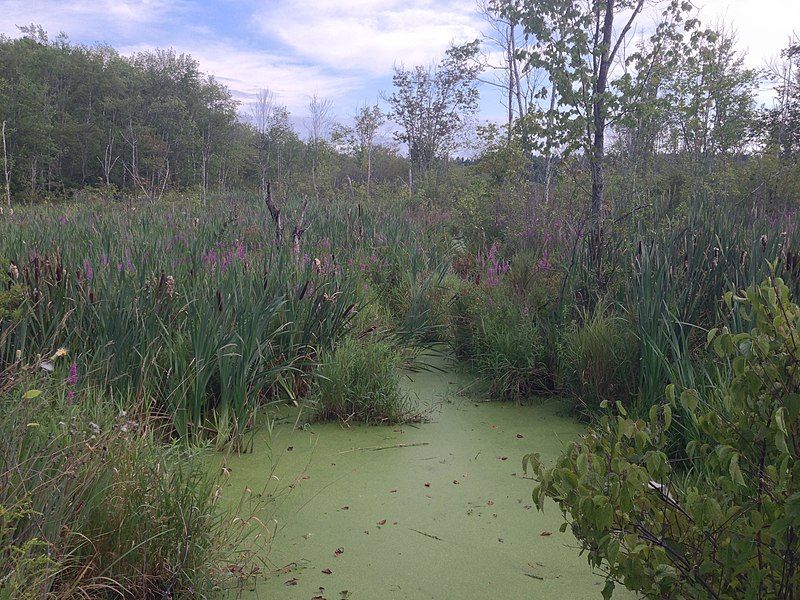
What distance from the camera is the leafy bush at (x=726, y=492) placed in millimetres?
1159

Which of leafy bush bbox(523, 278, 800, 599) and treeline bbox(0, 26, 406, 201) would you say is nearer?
leafy bush bbox(523, 278, 800, 599)

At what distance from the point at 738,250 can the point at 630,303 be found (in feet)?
2.47

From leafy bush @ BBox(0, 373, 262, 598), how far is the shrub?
4.56 feet

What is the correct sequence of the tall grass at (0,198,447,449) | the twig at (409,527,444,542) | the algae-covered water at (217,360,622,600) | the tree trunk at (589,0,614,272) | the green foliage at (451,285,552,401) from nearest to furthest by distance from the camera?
the algae-covered water at (217,360,622,600) → the twig at (409,527,444,542) → the tall grass at (0,198,447,449) → the green foliage at (451,285,552,401) → the tree trunk at (589,0,614,272)

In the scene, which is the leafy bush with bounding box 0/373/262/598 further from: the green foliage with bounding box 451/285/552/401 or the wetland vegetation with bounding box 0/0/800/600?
the green foliage with bounding box 451/285/552/401

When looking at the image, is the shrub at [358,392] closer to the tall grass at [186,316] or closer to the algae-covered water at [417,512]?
the algae-covered water at [417,512]

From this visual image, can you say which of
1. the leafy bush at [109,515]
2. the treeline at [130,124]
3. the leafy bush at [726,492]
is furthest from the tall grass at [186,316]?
the treeline at [130,124]

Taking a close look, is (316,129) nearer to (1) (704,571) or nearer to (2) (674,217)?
(2) (674,217)

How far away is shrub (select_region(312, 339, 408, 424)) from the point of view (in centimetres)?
336

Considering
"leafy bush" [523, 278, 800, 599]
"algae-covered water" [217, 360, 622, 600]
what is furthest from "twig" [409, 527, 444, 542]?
"leafy bush" [523, 278, 800, 599]

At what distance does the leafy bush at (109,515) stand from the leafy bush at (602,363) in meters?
2.16

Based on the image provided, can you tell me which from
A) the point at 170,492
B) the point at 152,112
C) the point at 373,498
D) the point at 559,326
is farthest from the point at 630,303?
the point at 152,112

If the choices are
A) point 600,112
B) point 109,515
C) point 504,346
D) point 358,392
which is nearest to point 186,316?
point 358,392

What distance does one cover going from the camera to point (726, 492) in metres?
1.38
